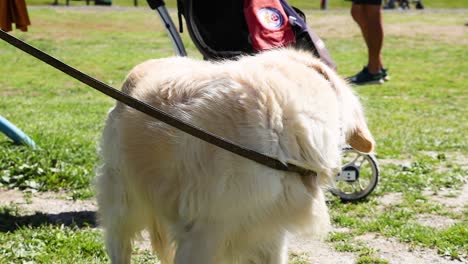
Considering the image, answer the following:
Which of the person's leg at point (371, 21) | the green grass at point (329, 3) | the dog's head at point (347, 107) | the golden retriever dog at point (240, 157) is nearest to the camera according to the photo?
the golden retriever dog at point (240, 157)

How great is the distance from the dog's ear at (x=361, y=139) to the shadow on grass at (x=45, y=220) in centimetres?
220

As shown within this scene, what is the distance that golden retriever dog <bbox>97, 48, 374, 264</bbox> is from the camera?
2.62m

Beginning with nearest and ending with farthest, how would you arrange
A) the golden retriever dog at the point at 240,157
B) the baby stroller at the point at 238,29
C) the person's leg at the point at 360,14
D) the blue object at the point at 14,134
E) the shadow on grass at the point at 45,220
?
the golden retriever dog at the point at 240,157, the baby stroller at the point at 238,29, the shadow on grass at the point at 45,220, the blue object at the point at 14,134, the person's leg at the point at 360,14

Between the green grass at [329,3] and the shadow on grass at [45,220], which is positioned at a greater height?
the shadow on grass at [45,220]

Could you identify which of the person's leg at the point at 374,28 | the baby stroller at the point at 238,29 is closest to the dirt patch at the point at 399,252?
the baby stroller at the point at 238,29

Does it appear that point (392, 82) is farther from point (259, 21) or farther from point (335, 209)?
point (259, 21)

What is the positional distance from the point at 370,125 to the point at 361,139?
518 cm

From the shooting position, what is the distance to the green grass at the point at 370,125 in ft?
13.9

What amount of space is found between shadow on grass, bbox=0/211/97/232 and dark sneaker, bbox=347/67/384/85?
292 inches

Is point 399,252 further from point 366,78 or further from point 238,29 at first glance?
point 366,78

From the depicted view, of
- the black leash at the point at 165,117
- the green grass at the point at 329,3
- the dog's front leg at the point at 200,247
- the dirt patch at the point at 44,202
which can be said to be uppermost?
the black leash at the point at 165,117

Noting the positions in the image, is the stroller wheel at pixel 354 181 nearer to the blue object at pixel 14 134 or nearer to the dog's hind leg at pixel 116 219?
the dog's hind leg at pixel 116 219

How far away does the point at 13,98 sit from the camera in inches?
405

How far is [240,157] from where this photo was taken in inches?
102
